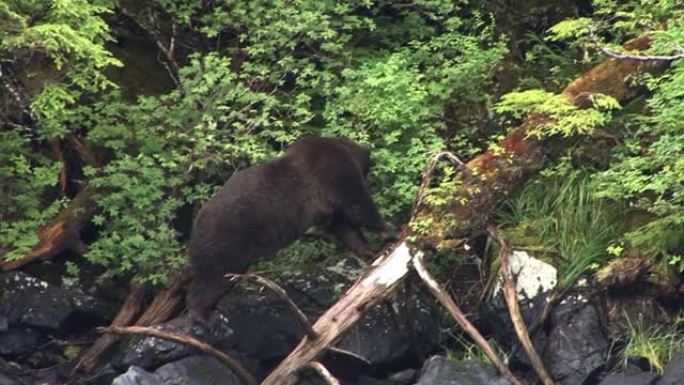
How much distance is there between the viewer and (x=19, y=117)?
36.7ft

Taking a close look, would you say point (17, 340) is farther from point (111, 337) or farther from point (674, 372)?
point (674, 372)

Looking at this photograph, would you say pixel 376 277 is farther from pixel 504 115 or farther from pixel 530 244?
pixel 504 115

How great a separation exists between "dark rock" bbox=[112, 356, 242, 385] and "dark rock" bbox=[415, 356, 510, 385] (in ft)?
4.83

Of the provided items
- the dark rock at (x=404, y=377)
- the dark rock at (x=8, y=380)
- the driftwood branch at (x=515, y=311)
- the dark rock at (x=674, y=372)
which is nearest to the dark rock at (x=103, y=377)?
the dark rock at (x=8, y=380)

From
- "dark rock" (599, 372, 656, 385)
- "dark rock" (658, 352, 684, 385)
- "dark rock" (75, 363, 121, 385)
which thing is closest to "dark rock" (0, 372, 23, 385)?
"dark rock" (75, 363, 121, 385)

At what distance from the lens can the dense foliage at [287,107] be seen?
991 centimetres

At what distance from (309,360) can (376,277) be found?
2.59 ft

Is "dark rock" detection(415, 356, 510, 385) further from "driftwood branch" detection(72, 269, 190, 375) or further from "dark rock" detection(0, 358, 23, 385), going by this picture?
"dark rock" detection(0, 358, 23, 385)

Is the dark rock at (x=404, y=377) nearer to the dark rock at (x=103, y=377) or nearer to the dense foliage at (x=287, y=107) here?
the dense foliage at (x=287, y=107)

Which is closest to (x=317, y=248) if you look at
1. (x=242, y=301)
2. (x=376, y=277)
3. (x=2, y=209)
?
(x=242, y=301)

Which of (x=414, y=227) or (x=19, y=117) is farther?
(x=19, y=117)

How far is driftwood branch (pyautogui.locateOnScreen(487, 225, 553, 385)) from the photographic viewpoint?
9555 millimetres

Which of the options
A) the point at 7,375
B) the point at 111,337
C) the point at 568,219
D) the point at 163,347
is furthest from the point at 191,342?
the point at 568,219

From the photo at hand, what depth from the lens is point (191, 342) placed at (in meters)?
9.83
